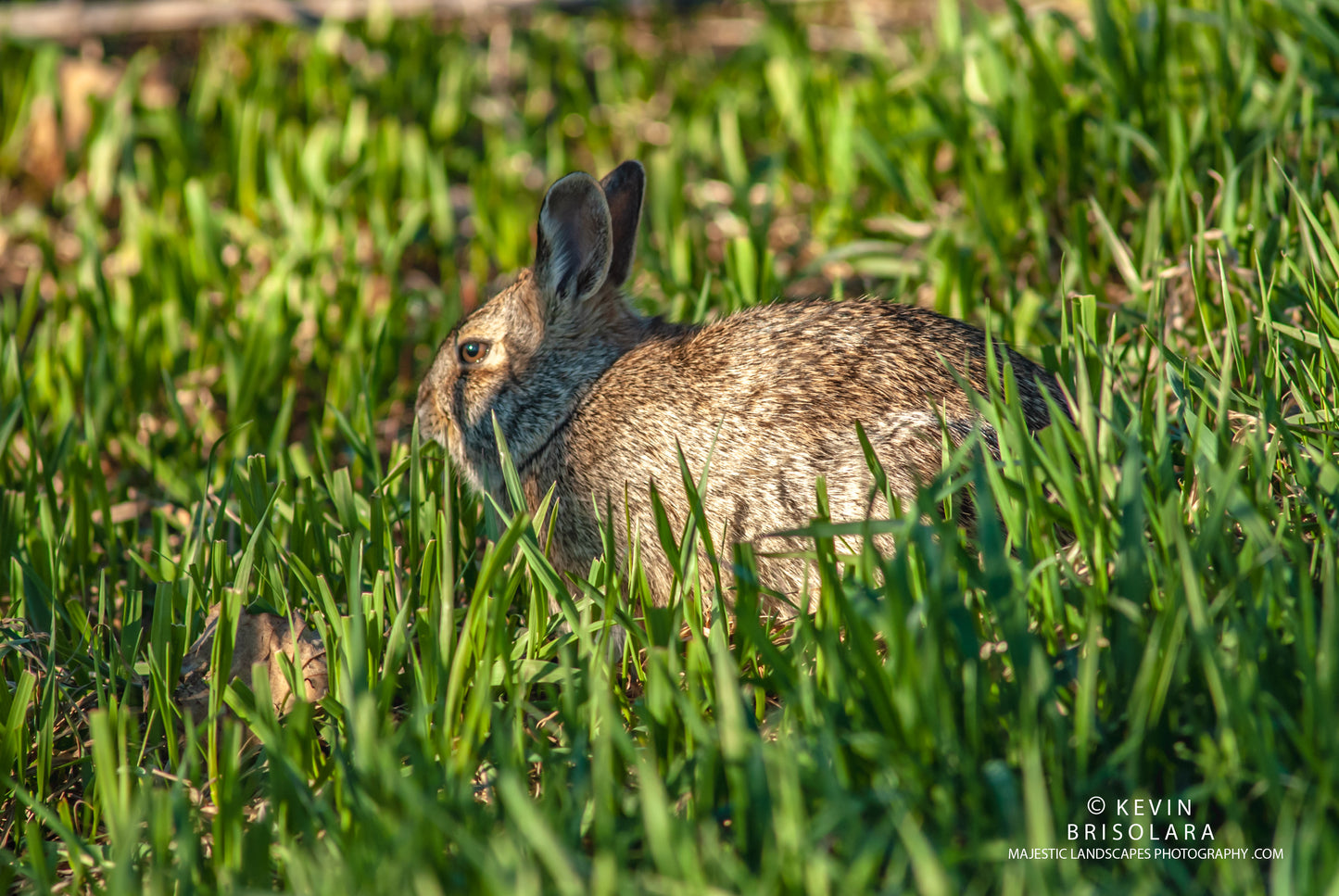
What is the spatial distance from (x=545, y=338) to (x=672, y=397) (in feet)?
2.47

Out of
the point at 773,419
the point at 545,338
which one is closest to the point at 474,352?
the point at 545,338

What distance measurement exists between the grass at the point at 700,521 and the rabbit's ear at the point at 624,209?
1.66 feet

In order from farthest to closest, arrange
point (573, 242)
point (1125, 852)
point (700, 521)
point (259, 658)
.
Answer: point (573, 242) < point (259, 658) < point (700, 521) < point (1125, 852)

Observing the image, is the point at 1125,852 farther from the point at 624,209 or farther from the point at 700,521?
the point at 624,209

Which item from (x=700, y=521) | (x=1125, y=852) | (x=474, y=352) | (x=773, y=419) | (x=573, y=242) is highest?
(x=573, y=242)

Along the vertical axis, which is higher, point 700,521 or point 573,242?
point 573,242

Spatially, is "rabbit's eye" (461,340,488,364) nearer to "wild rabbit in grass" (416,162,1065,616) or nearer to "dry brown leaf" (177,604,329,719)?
"wild rabbit in grass" (416,162,1065,616)

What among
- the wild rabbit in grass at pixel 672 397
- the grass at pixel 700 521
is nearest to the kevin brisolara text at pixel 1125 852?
the grass at pixel 700 521

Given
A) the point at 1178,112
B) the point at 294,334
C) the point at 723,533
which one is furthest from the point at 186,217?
the point at 1178,112

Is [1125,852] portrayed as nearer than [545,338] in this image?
Yes

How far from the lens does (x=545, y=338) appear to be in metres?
4.22

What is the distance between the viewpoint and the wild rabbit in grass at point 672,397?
329cm

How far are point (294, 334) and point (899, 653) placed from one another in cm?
347

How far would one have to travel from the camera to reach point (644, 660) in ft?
9.91
